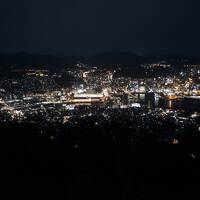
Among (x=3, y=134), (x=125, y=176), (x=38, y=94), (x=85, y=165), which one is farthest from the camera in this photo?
(x=38, y=94)

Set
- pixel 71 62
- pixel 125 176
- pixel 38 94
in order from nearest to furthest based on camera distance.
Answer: pixel 125 176
pixel 38 94
pixel 71 62

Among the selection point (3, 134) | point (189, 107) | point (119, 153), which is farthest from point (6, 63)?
point (119, 153)

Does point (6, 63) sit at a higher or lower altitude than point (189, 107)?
higher

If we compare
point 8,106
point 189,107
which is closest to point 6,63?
point 8,106

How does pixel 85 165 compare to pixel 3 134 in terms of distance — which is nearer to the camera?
pixel 85 165

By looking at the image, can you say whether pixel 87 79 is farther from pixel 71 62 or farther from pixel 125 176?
pixel 125 176

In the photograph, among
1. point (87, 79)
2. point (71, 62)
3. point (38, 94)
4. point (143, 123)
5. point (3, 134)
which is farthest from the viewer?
point (71, 62)

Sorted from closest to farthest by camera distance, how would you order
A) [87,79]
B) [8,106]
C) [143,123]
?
[143,123]
[8,106]
[87,79]

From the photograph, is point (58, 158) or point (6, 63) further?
point (6, 63)

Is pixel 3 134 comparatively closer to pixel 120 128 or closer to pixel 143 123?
pixel 120 128
